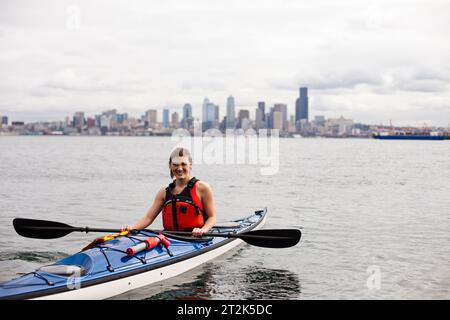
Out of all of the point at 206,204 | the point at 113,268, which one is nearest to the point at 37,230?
the point at 113,268

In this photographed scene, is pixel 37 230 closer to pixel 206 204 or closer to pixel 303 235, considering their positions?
pixel 206 204

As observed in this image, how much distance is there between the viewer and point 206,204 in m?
9.12

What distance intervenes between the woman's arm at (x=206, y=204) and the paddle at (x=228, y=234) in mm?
222

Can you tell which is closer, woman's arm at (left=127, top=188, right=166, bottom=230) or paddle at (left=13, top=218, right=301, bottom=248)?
woman's arm at (left=127, top=188, right=166, bottom=230)

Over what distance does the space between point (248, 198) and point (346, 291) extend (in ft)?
50.3

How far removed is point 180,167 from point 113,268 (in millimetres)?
2005

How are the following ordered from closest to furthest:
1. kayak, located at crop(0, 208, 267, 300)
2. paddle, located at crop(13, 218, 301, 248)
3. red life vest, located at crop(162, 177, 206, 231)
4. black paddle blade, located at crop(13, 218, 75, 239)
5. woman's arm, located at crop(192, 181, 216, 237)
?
kayak, located at crop(0, 208, 267, 300) → woman's arm, located at crop(192, 181, 216, 237) → red life vest, located at crop(162, 177, 206, 231) → paddle, located at crop(13, 218, 301, 248) → black paddle blade, located at crop(13, 218, 75, 239)

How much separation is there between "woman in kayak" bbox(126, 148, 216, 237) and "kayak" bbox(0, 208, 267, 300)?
0.89ft

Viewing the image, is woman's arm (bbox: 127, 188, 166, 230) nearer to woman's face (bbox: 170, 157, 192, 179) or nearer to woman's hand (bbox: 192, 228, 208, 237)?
woman's face (bbox: 170, 157, 192, 179)

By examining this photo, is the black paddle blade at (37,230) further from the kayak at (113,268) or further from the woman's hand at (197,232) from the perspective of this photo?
the woman's hand at (197,232)

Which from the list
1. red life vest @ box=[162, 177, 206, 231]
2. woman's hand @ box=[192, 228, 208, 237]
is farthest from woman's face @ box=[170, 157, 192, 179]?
woman's hand @ box=[192, 228, 208, 237]

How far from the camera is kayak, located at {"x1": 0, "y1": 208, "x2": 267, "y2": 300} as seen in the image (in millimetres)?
6918
